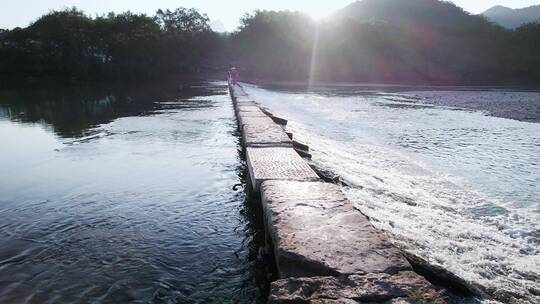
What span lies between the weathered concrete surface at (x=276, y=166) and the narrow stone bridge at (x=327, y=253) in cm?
11

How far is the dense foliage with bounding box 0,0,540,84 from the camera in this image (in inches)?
1817

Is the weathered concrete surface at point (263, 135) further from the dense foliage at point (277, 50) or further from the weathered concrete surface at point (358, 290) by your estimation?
the dense foliage at point (277, 50)

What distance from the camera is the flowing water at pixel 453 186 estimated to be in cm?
363

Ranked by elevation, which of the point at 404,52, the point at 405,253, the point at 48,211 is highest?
the point at 404,52

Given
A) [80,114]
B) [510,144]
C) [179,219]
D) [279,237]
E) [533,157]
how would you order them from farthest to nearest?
1. [80,114]
2. [510,144]
3. [533,157]
4. [179,219]
5. [279,237]

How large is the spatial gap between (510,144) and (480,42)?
61.0 m

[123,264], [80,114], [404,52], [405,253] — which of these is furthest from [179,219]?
[404,52]

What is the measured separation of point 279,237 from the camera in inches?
129

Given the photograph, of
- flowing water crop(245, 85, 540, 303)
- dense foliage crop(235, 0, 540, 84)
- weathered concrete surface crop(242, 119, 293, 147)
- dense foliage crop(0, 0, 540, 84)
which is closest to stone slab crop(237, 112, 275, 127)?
weathered concrete surface crop(242, 119, 293, 147)

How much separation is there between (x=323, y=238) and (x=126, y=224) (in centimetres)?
246

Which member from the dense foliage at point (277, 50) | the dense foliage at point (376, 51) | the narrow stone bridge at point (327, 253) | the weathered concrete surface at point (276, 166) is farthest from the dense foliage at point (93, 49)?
the narrow stone bridge at point (327, 253)

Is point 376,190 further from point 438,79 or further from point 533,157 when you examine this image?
point 438,79

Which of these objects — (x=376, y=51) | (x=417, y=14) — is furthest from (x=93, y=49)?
(x=417, y=14)

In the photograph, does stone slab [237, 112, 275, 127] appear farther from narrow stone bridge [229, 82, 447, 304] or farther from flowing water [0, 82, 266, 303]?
narrow stone bridge [229, 82, 447, 304]
